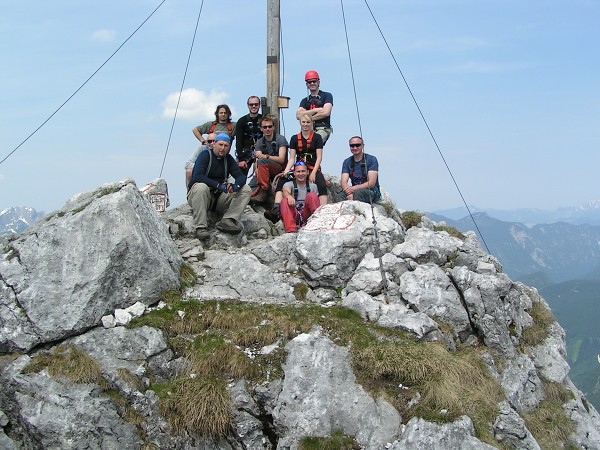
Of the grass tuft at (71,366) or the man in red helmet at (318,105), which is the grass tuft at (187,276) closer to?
the grass tuft at (71,366)

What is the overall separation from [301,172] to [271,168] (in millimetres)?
1905

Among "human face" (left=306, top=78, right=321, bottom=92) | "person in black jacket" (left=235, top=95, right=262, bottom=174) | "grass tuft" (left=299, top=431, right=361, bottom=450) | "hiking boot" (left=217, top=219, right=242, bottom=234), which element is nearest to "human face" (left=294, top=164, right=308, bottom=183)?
"hiking boot" (left=217, top=219, right=242, bottom=234)

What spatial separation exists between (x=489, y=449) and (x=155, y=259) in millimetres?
7239

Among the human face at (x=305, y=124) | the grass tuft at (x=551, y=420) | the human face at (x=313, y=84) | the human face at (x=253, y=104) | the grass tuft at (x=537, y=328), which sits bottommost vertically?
the grass tuft at (x=551, y=420)

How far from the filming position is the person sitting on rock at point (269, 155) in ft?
52.3

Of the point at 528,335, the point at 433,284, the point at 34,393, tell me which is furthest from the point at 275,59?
the point at 34,393

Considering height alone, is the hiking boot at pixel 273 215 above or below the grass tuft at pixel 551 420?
above

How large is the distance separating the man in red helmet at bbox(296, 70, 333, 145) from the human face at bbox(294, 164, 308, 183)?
1.95 m

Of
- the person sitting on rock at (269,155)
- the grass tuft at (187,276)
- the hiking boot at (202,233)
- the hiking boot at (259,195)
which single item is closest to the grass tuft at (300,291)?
the grass tuft at (187,276)

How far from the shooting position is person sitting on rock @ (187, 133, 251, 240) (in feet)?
46.0

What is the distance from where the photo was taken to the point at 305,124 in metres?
15.2

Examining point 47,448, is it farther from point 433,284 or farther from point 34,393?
point 433,284

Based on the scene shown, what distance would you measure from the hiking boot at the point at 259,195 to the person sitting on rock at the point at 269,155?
16 cm

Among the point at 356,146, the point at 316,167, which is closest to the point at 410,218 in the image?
the point at 356,146
